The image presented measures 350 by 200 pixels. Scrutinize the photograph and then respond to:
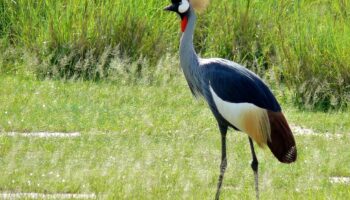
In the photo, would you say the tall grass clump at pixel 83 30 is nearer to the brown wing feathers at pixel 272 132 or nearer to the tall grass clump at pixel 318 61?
the tall grass clump at pixel 318 61

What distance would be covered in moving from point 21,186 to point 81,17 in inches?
190

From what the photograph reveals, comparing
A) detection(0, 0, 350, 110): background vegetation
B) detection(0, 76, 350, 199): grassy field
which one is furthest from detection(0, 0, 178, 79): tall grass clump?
detection(0, 76, 350, 199): grassy field

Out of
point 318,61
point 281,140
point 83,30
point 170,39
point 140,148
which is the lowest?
point 170,39

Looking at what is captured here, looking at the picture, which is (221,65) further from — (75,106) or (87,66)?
(87,66)

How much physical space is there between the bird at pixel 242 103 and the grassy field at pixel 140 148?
1.39ft

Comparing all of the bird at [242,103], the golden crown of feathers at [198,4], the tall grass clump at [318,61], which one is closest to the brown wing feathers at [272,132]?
the bird at [242,103]

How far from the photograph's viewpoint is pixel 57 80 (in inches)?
458

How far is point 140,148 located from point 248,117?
5.53 ft

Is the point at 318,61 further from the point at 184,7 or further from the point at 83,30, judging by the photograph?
the point at 184,7

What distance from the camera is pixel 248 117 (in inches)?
295

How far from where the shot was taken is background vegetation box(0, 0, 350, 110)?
11156 mm

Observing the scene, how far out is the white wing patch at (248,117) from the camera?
7410 mm

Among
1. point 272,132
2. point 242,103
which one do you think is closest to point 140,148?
point 242,103

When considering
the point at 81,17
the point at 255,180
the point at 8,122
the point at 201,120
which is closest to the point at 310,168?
the point at 255,180
